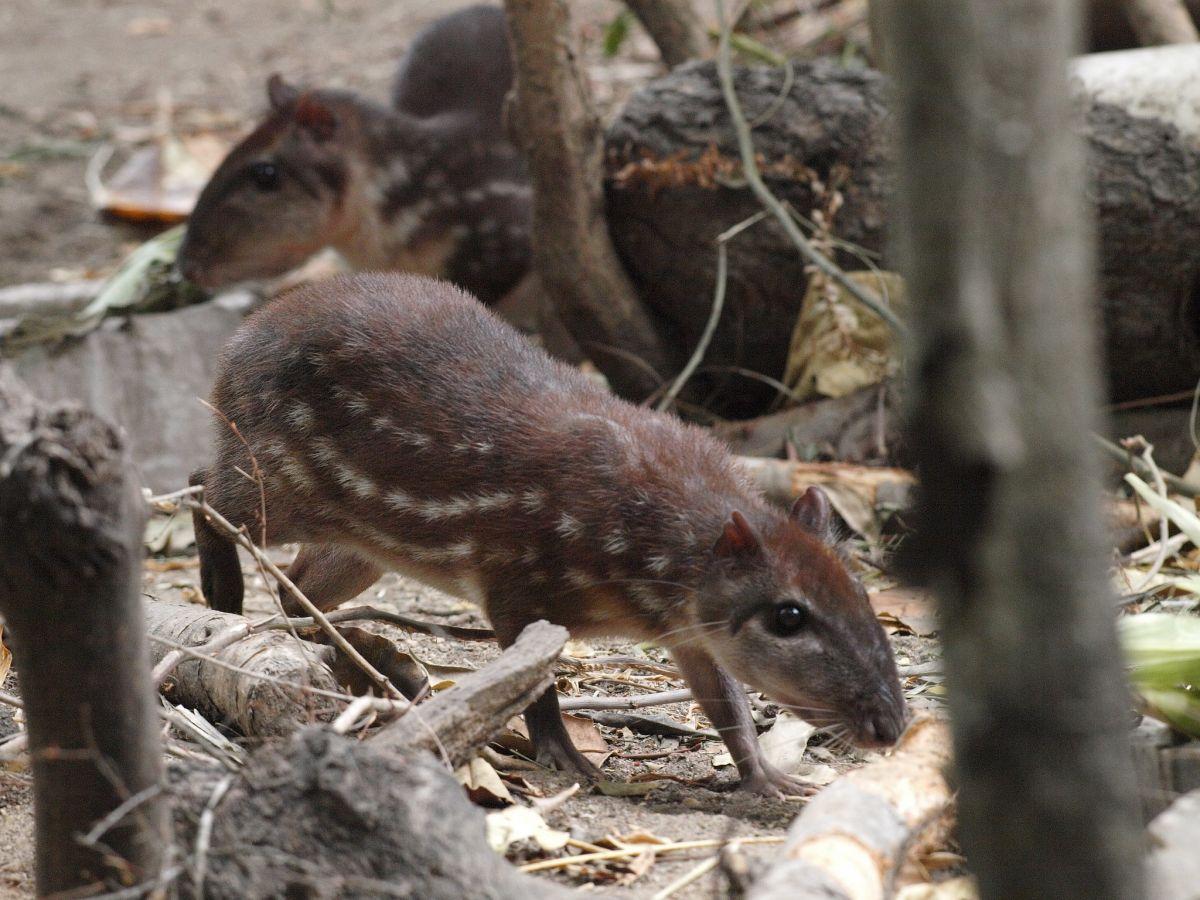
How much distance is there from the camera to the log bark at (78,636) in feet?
6.23

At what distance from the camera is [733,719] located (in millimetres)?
3455

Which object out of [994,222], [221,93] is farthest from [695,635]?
[221,93]

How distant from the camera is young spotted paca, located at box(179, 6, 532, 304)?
748cm

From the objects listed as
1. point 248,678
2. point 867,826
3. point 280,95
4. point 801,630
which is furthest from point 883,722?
point 280,95

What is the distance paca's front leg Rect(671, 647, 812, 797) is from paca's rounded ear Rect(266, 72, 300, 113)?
16.1 ft

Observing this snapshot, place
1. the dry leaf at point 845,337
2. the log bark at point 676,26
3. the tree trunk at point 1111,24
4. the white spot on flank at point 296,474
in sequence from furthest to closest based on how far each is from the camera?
the log bark at point 676,26 → the tree trunk at point 1111,24 → the dry leaf at point 845,337 → the white spot on flank at point 296,474

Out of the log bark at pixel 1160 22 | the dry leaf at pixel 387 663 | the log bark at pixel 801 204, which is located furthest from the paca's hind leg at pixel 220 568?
the log bark at pixel 1160 22

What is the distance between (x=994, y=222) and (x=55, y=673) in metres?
1.39

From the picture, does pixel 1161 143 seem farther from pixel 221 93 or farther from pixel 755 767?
pixel 221 93

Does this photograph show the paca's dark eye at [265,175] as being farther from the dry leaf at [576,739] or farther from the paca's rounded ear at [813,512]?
the paca's rounded ear at [813,512]

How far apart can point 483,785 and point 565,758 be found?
0.40m

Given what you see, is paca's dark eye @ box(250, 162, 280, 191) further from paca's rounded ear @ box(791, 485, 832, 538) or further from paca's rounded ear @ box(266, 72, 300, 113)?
paca's rounded ear @ box(791, 485, 832, 538)

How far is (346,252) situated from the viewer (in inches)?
312

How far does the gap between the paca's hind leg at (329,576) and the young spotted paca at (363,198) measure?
3.31 metres
